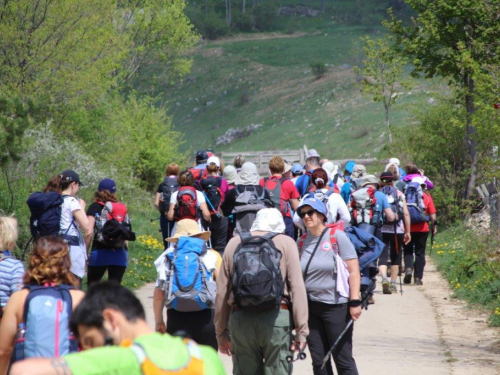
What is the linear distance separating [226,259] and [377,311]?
6047mm

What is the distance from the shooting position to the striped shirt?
596 cm

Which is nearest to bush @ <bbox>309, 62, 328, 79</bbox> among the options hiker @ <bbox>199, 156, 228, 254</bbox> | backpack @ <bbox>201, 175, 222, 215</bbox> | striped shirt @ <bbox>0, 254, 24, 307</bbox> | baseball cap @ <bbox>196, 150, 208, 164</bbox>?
baseball cap @ <bbox>196, 150, 208, 164</bbox>

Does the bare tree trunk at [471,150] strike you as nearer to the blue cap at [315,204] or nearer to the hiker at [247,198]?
the hiker at [247,198]

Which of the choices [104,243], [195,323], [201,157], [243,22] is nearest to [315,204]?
[195,323]

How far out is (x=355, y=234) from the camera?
8.30m

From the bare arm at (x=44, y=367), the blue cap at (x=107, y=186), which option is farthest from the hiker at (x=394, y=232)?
the bare arm at (x=44, y=367)

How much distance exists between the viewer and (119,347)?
8.94 ft

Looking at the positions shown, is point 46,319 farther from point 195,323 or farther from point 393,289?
point 393,289

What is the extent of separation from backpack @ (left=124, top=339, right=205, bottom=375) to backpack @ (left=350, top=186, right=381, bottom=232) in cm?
936

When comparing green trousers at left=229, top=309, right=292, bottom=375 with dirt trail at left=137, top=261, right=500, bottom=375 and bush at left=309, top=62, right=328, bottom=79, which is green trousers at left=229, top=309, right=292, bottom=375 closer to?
dirt trail at left=137, top=261, right=500, bottom=375

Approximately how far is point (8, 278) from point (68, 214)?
2.98 meters

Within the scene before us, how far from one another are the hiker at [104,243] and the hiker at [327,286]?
3.54 metres

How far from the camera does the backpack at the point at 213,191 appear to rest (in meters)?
12.7

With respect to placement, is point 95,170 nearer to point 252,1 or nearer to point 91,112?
point 91,112
